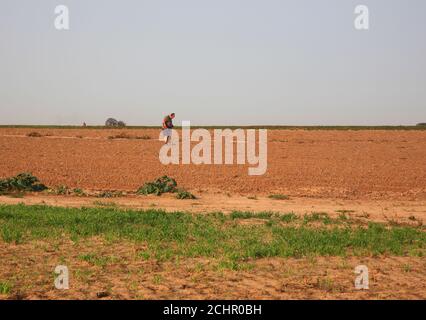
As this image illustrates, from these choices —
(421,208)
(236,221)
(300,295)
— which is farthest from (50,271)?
Answer: (421,208)

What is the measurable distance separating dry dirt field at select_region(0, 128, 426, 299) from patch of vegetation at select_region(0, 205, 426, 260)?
0.44 m

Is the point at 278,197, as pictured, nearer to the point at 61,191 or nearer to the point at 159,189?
the point at 159,189

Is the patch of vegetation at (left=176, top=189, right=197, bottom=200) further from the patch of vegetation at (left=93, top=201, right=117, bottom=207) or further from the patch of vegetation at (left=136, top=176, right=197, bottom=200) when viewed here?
the patch of vegetation at (left=93, top=201, right=117, bottom=207)

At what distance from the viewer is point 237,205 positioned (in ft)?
50.2

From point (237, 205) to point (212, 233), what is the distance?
14.9 feet

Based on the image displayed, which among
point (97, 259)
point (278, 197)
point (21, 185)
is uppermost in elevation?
point (21, 185)

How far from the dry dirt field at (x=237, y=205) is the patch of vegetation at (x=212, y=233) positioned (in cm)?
44

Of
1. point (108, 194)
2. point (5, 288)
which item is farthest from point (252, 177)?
point (5, 288)

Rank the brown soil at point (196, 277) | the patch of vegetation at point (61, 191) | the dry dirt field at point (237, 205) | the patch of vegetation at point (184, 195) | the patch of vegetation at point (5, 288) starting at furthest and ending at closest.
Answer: the patch of vegetation at point (61, 191) → the patch of vegetation at point (184, 195) → the dry dirt field at point (237, 205) → the brown soil at point (196, 277) → the patch of vegetation at point (5, 288)

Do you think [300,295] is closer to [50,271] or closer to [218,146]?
[50,271]

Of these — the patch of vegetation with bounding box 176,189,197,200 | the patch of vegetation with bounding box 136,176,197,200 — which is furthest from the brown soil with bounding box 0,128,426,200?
the patch of vegetation with bounding box 176,189,197,200

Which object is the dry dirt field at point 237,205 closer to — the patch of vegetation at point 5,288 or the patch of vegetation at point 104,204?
the patch of vegetation at point 5,288

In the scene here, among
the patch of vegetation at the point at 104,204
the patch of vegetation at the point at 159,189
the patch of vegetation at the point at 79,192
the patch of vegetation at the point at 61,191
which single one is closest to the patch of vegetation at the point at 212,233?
the patch of vegetation at the point at 104,204

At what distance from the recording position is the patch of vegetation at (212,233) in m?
9.48
